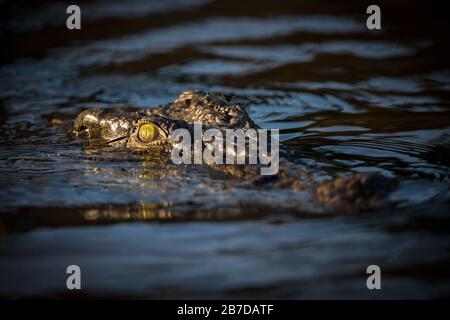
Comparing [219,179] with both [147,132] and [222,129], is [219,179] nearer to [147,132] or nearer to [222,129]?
[222,129]

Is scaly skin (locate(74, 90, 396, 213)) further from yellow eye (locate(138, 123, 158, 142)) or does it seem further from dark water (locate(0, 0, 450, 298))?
dark water (locate(0, 0, 450, 298))

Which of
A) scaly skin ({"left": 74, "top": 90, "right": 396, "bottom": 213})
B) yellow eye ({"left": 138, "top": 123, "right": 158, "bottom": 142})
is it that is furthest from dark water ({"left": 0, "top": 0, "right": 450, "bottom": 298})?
yellow eye ({"left": 138, "top": 123, "right": 158, "bottom": 142})

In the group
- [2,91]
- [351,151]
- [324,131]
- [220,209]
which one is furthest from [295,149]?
[2,91]

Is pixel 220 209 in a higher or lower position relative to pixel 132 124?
lower

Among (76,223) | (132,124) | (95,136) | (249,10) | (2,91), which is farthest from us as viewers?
(249,10)

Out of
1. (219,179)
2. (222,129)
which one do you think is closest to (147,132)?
(222,129)

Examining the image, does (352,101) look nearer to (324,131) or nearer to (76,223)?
(324,131)

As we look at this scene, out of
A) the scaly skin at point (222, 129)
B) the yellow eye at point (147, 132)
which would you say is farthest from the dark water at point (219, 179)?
the yellow eye at point (147, 132)
